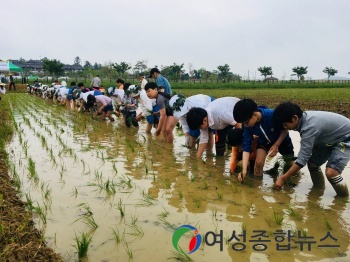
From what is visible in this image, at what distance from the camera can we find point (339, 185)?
3.19 metres

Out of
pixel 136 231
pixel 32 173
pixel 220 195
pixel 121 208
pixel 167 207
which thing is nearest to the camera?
pixel 136 231

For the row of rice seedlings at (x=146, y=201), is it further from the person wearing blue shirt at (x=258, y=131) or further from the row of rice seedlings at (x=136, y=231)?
the person wearing blue shirt at (x=258, y=131)

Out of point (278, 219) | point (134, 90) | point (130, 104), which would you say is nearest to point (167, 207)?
point (278, 219)

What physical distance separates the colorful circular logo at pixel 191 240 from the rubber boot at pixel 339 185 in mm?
1536

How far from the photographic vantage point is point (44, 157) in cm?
496

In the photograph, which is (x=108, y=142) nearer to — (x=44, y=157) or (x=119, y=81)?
(x=44, y=157)

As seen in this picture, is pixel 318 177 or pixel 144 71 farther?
pixel 144 71

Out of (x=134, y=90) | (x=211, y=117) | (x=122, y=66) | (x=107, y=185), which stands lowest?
(x=107, y=185)

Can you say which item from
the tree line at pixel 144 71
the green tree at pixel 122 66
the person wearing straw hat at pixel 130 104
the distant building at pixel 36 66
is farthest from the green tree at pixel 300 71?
the person wearing straw hat at pixel 130 104

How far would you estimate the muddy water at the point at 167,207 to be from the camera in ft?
7.46

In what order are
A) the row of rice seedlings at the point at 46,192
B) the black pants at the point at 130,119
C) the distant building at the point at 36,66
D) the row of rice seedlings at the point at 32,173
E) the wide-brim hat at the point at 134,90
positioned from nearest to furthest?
the row of rice seedlings at the point at 46,192
the row of rice seedlings at the point at 32,173
the wide-brim hat at the point at 134,90
the black pants at the point at 130,119
the distant building at the point at 36,66

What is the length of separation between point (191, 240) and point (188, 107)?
2746 mm

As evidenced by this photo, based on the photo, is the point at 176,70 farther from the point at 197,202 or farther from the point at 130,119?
the point at 197,202

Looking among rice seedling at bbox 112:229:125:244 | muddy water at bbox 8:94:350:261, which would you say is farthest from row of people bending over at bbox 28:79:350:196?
rice seedling at bbox 112:229:125:244
